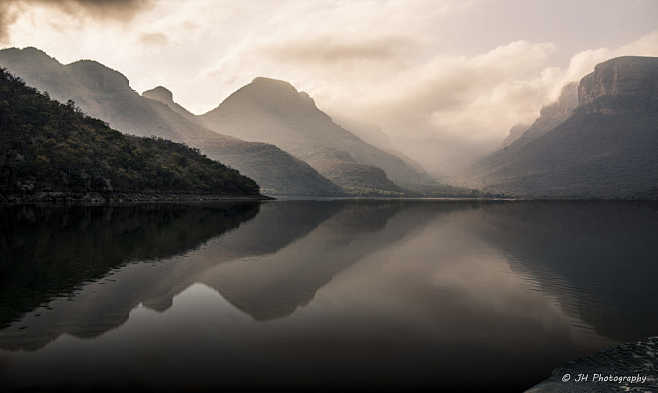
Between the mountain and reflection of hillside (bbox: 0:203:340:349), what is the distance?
83790 millimetres

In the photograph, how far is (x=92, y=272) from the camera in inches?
1113

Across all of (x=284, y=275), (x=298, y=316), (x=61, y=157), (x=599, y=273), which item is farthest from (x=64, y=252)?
(x=61, y=157)

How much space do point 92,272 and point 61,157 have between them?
5417 inches

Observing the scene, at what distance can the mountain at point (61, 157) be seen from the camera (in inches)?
4727

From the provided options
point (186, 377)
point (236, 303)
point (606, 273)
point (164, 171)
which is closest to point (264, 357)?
point (186, 377)

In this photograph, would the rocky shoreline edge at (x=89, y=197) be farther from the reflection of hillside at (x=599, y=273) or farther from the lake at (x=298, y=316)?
the reflection of hillside at (x=599, y=273)

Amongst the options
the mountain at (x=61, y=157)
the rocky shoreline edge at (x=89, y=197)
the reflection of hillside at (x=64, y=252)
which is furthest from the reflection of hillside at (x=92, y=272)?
the mountain at (x=61, y=157)

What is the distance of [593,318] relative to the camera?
21.8m

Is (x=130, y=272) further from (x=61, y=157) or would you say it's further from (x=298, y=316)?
(x=61, y=157)

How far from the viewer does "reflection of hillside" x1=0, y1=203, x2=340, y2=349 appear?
17.9 m

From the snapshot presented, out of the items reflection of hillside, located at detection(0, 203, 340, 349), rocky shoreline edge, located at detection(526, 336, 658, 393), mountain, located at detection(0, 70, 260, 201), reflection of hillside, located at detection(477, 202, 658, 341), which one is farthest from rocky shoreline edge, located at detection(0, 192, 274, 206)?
rocky shoreline edge, located at detection(526, 336, 658, 393)

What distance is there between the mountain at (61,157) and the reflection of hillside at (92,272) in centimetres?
8379

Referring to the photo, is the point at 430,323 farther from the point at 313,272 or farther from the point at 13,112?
the point at 13,112

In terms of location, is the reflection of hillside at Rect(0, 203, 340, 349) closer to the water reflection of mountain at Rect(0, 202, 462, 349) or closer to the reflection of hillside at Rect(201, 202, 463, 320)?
the water reflection of mountain at Rect(0, 202, 462, 349)
